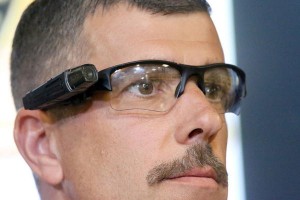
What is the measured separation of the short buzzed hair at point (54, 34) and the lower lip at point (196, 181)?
305 millimetres

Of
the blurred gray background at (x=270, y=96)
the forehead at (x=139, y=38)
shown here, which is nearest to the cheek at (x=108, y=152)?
the forehead at (x=139, y=38)

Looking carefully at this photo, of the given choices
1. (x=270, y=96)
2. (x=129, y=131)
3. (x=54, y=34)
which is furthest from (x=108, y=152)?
(x=270, y=96)

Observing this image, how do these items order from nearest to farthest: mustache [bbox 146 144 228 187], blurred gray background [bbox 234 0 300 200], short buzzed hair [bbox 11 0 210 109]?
mustache [bbox 146 144 228 187] → short buzzed hair [bbox 11 0 210 109] → blurred gray background [bbox 234 0 300 200]

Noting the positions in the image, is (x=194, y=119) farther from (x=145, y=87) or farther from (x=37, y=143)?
(x=37, y=143)

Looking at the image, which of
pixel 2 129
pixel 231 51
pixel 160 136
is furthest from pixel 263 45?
pixel 2 129

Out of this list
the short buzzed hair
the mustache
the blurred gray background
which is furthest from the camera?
the blurred gray background

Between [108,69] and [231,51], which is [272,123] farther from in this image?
[108,69]

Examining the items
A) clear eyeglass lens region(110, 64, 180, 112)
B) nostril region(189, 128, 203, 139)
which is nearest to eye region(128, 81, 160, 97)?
clear eyeglass lens region(110, 64, 180, 112)

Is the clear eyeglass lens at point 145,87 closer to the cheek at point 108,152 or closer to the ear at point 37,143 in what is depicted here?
the cheek at point 108,152

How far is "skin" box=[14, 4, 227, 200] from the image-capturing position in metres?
A: 0.93

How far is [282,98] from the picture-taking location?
1.27m

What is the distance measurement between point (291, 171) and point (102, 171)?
0.53 metres

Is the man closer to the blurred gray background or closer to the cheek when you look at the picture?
the cheek

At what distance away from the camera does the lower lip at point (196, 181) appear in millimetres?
924
